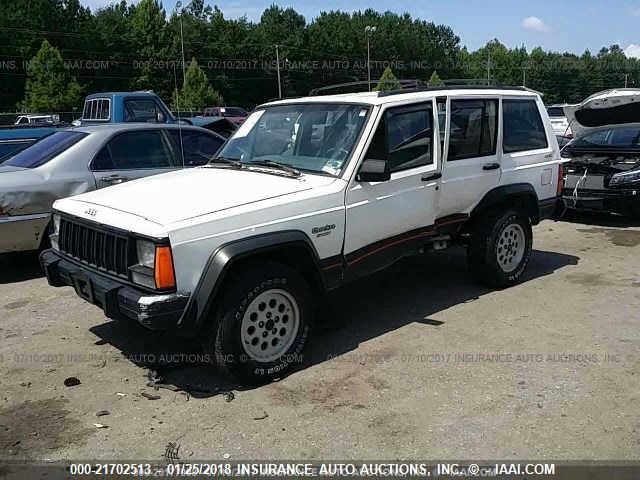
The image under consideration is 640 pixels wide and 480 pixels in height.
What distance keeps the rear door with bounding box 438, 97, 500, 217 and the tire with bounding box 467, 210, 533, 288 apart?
33 centimetres

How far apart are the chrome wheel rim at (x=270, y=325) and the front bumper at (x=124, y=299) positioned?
0.52 metres

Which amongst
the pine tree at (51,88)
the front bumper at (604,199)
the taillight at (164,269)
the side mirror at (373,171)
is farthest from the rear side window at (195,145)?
the pine tree at (51,88)

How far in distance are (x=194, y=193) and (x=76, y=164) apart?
125 inches

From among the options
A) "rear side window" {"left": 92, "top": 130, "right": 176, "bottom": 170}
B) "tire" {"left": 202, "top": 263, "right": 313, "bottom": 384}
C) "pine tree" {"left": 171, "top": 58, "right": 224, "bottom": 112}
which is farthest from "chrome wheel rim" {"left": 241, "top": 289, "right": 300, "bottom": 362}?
"pine tree" {"left": 171, "top": 58, "right": 224, "bottom": 112}

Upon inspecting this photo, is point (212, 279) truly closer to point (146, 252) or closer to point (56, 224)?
point (146, 252)

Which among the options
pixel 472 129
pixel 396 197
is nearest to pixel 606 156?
pixel 472 129

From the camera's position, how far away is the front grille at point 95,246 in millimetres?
4125

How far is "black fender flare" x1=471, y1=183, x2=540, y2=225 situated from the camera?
5.98 meters

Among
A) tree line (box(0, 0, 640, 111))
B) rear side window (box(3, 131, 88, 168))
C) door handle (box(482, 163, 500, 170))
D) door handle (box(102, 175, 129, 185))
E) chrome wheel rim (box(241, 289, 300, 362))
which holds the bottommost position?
chrome wheel rim (box(241, 289, 300, 362))

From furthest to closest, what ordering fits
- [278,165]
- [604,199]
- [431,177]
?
1. [604,199]
2. [431,177]
3. [278,165]

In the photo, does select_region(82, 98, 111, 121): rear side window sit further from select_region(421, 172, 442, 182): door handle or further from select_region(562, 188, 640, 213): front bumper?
select_region(421, 172, 442, 182): door handle

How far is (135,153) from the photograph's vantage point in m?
7.46

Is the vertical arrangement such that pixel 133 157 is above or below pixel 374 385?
above

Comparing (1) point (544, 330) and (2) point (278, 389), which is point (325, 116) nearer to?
(2) point (278, 389)
